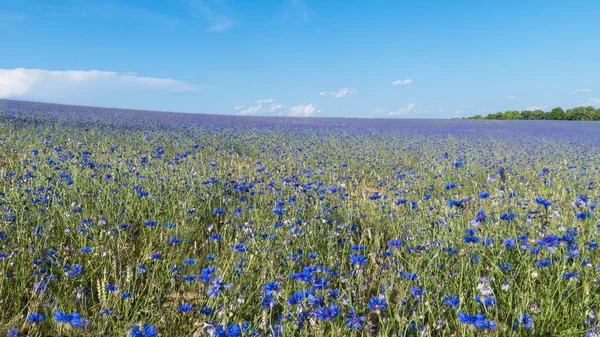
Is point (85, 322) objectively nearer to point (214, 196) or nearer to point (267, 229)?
point (267, 229)

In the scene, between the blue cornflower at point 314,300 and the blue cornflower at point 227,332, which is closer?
the blue cornflower at point 227,332

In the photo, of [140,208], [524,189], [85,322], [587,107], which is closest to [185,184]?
[140,208]

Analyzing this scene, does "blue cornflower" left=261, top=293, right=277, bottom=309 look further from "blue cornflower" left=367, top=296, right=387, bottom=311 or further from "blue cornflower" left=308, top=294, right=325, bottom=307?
"blue cornflower" left=367, top=296, right=387, bottom=311

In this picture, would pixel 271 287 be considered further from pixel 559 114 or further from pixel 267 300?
pixel 559 114

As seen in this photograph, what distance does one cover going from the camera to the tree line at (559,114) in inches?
1503

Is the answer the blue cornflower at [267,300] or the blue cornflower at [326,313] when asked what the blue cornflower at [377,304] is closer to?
the blue cornflower at [326,313]

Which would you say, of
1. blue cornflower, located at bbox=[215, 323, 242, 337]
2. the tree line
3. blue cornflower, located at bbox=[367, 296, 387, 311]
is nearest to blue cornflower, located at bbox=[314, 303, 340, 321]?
blue cornflower, located at bbox=[367, 296, 387, 311]

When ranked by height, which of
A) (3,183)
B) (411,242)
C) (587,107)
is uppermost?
(587,107)

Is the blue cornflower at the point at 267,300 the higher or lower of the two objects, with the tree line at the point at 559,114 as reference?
lower

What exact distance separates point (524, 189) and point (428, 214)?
2.32 m

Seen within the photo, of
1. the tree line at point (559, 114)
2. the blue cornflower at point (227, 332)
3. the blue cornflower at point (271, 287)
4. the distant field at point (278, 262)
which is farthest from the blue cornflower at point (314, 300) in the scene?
the tree line at point (559, 114)

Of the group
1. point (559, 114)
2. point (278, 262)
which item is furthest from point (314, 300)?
point (559, 114)

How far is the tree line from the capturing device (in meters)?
38.2

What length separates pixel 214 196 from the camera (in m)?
4.11
